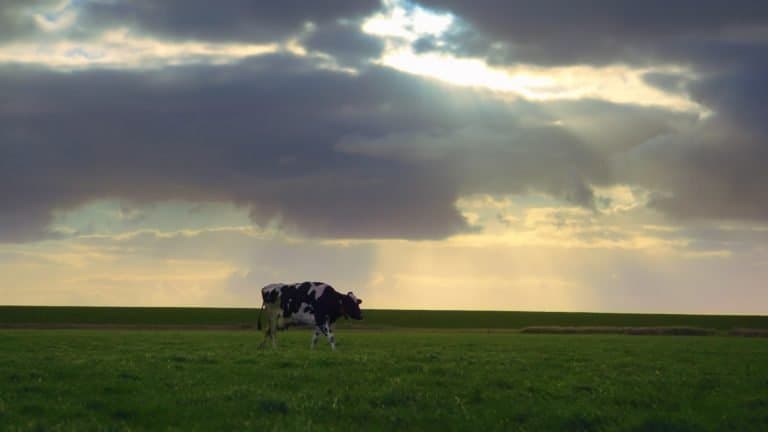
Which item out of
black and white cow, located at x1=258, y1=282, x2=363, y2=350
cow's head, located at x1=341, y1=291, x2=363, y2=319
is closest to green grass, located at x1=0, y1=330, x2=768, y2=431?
black and white cow, located at x1=258, y1=282, x2=363, y2=350

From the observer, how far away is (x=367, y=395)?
20203 mm

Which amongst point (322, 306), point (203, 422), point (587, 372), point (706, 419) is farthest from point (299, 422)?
point (322, 306)

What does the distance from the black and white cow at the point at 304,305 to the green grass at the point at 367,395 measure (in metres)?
9.54

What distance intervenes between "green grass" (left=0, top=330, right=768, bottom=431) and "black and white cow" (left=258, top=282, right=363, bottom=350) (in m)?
9.54

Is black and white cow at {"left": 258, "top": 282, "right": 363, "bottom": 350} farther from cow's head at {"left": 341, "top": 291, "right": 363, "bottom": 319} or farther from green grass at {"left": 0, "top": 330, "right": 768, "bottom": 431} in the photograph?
green grass at {"left": 0, "top": 330, "right": 768, "bottom": 431}

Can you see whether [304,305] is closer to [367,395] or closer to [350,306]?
[350,306]

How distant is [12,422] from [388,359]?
15.3m

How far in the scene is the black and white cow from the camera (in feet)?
129

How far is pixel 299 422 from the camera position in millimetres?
16828

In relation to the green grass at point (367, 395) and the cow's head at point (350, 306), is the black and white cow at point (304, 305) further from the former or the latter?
the green grass at point (367, 395)

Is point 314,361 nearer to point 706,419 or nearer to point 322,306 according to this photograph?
point 322,306

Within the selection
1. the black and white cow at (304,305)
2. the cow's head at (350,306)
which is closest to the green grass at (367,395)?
the black and white cow at (304,305)

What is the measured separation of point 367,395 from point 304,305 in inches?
776

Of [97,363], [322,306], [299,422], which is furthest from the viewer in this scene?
[322,306]
